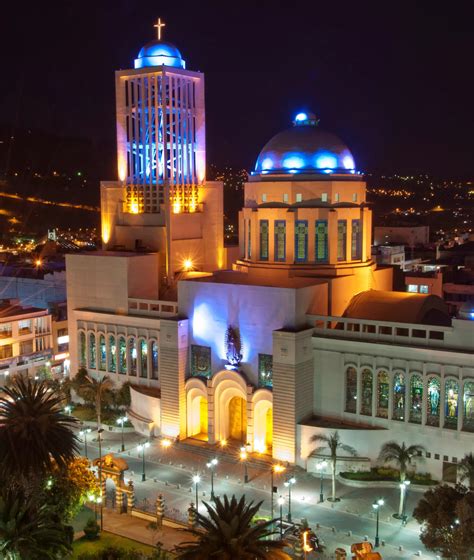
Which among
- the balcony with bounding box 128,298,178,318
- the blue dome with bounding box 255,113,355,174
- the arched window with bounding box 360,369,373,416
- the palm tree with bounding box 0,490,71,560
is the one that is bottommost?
the palm tree with bounding box 0,490,71,560

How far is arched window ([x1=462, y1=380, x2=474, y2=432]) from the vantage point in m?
35.0

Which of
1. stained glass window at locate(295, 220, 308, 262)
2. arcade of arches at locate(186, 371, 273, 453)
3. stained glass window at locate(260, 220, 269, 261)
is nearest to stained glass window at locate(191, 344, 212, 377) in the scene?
arcade of arches at locate(186, 371, 273, 453)

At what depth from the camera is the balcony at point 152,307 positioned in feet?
147

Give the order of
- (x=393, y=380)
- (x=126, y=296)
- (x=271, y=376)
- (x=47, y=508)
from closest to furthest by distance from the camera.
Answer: (x=47, y=508) → (x=393, y=380) → (x=271, y=376) → (x=126, y=296)

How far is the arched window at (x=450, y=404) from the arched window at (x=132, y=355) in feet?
66.2

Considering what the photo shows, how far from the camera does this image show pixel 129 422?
45406 millimetres

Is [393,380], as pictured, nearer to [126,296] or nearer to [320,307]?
[320,307]

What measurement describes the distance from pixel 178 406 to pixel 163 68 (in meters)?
24.6

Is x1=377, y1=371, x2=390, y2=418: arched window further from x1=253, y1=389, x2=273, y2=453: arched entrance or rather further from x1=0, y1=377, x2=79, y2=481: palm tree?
x1=0, y1=377, x2=79, y2=481: palm tree

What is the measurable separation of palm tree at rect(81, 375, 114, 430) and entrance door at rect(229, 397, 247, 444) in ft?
27.2

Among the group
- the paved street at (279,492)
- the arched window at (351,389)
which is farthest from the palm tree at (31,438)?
the arched window at (351,389)

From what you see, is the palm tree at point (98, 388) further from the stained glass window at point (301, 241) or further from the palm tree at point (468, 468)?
the palm tree at point (468, 468)

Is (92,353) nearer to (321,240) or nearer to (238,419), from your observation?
(238,419)

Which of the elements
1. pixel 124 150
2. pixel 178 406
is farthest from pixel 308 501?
pixel 124 150
